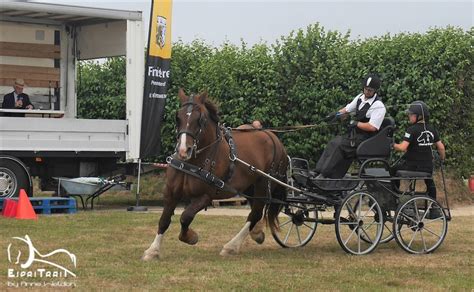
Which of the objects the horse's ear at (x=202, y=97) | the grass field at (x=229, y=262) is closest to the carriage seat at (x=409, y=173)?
the grass field at (x=229, y=262)

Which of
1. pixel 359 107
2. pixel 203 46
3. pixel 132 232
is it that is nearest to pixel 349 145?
pixel 359 107

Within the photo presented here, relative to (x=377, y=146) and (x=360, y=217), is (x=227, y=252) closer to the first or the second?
(x=360, y=217)

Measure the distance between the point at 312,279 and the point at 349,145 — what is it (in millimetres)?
2544

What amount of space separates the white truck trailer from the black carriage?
534 centimetres

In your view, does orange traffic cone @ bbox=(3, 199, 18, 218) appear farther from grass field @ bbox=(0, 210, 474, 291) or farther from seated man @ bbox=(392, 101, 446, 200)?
seated man @ bbox=(392, 101, 446, 200)

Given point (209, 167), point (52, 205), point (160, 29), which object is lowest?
point (52, 205)

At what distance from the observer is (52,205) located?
13672 mm

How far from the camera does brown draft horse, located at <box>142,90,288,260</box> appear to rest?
8.44 metres

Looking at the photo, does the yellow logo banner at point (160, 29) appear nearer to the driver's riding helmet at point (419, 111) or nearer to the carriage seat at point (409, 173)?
the driver's riding helmet at point (419, 111)

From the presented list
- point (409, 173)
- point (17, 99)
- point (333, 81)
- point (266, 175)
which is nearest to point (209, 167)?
point (266, 175)

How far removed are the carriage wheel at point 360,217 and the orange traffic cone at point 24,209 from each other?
5351 millimetres

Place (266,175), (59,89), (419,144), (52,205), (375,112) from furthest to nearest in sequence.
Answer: (59,89)
(52,205)
(419,144)
(375,112)
(266,175)

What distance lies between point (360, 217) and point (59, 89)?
28.4ft

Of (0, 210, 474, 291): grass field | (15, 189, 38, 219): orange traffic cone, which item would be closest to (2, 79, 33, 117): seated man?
(15, 189, 38, 219): orange traffic cone
